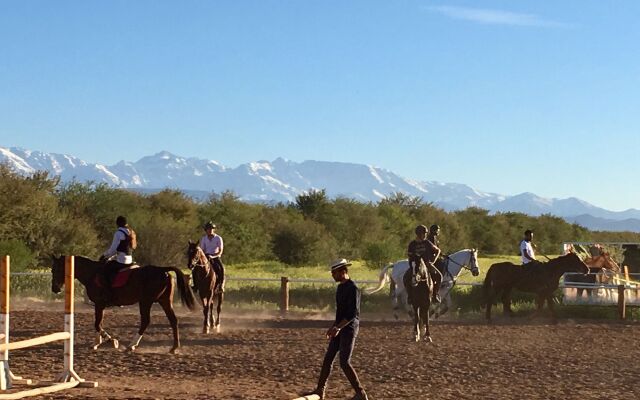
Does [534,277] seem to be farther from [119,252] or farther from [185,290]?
[119,252]

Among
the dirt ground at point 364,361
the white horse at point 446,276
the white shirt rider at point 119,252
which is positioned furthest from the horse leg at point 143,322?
the white horse at point 446,276

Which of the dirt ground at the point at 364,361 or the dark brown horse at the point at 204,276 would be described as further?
the dark brown horse at the point at 204,276

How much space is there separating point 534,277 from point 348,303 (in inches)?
502

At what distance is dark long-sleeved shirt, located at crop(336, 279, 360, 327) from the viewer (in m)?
10.7

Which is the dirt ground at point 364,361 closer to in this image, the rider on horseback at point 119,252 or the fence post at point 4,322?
the fence post at point 4,322

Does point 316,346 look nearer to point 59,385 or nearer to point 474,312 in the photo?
point 59,385

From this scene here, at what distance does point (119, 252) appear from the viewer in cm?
1599

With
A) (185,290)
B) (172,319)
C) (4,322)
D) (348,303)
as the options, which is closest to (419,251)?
(185,290)

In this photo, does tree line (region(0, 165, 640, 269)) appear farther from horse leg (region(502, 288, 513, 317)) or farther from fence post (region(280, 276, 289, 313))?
horse leg (region(502, 288, 513, 317))

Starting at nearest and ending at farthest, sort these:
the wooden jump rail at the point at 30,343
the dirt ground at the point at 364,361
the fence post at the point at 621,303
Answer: the wooden jump rail at the point at 30,343, the dirt ground at the point at 364,361, the fence post at the point at 621,303

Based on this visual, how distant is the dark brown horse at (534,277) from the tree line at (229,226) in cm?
1681

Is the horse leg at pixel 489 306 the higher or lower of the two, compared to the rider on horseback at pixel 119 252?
lower

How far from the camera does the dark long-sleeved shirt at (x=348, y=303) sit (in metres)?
10.7

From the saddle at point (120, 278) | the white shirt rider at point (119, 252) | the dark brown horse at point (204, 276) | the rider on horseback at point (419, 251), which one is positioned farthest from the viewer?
the dark brown horse at point (204, 276)
